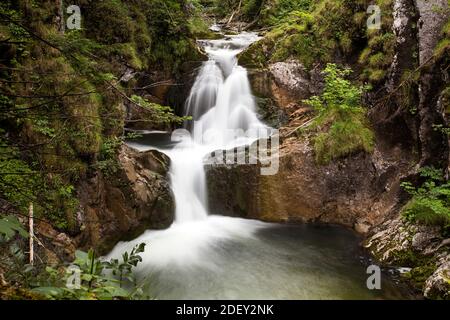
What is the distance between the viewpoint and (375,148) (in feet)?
27.7

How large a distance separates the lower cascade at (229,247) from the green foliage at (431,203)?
1333 mm

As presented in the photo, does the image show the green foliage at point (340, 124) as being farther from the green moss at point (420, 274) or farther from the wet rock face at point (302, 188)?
the green moss at point (420, 274)

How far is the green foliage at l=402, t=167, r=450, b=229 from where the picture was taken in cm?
607

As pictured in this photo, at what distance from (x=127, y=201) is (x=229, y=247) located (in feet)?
7.56

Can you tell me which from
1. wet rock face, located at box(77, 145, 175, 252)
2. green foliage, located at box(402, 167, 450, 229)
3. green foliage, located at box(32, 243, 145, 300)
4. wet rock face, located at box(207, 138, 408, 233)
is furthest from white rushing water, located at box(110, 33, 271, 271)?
green foliage, located at box(32, 243, 145, 300)

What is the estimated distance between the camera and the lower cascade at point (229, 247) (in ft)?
18.7

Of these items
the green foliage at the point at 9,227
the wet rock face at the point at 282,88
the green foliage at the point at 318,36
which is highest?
the green foliage at the point at 318,36

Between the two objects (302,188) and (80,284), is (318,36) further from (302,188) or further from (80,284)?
(80,284)

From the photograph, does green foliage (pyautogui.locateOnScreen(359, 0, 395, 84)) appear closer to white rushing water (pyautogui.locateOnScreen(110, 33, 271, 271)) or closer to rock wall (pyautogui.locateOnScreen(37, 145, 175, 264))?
white rushing water (pyautogui.locateOnScreen(110, 33, 271, 271))

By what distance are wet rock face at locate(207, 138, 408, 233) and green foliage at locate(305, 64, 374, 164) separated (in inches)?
9.1

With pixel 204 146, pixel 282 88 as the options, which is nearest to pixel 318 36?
pixel 282 88

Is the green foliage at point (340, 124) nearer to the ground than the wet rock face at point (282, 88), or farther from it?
nearer to the ground

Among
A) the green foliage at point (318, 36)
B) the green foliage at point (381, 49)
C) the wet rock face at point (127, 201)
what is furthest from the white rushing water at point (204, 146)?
the green foliage at point (381, 49)

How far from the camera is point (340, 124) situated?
869cm
